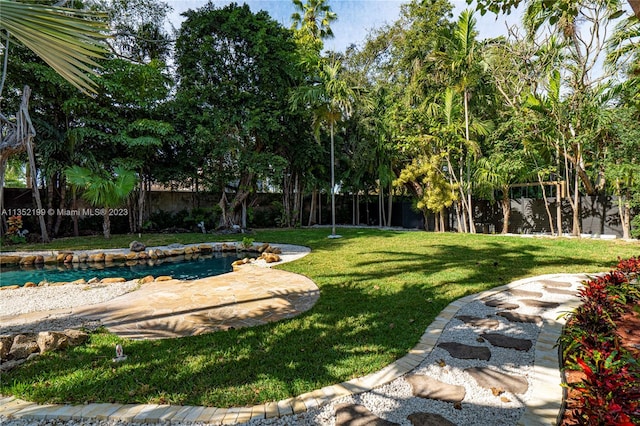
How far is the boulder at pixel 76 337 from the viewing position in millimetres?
2822

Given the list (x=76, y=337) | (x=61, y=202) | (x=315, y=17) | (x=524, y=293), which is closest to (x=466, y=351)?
(x=524, y=293)

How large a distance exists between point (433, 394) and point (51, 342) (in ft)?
10.2

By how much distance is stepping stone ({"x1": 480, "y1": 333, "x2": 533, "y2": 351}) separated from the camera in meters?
2.65

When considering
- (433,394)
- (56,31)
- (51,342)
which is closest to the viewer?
(56,31)

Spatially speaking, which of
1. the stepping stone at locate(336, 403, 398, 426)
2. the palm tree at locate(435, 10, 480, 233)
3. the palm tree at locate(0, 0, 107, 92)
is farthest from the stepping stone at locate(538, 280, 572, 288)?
the palm tree at locate(435, 10, 480, 233)

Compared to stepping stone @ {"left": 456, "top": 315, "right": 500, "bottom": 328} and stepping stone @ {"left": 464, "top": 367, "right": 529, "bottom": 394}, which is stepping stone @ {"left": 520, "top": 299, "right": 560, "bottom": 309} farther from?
stepping stone @ {"left": 464, "top": 367, "right": 529, "bottom": 394}

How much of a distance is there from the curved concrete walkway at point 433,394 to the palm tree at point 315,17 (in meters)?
16.2

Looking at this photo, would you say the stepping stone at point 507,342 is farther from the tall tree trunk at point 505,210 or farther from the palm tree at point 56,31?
the tall tree trunk at point 505,210

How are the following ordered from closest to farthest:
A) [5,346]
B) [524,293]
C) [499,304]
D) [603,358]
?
[603,358] < [5,346] < [499,304] < [524,293]

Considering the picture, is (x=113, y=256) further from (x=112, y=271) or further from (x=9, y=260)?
(x=9, y=260)

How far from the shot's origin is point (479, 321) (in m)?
3.21

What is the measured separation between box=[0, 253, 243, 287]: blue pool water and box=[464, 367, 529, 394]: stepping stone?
5.39 m

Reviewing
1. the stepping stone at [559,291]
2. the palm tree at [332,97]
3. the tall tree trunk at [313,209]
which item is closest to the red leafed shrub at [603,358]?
the stepping stone at [559,291]

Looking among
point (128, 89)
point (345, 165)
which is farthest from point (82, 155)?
point (345, 165)
